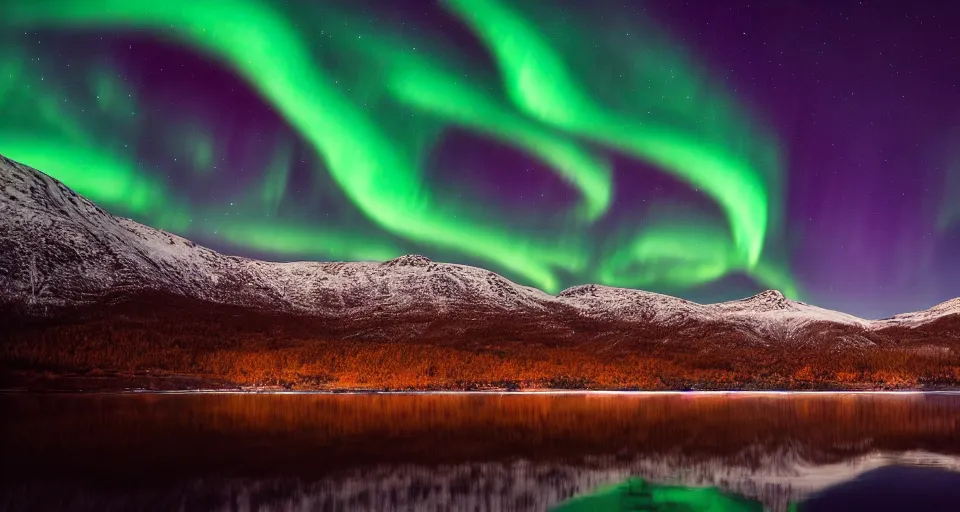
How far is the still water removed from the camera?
25875mm

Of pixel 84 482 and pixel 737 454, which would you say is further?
pixel 737 454

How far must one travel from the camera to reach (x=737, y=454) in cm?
3931

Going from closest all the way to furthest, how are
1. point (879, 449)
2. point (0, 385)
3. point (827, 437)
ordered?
point (879, 449) → point (827, 437) → point (0, 385)

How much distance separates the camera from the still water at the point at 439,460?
25.9m

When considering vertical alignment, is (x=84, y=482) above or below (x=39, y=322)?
below

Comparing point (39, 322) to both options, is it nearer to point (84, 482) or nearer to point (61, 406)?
point (61, 406)

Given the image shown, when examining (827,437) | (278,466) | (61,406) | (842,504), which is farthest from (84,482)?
(61,406)

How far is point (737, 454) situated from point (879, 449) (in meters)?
9.92

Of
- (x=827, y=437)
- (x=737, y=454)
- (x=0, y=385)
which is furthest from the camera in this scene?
(x=0, y=385)

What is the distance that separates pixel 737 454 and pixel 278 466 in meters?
24.6

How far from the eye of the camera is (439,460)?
36312mm

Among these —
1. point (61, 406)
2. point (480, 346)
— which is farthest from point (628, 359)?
point (61, 406)

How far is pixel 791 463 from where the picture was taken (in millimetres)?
36062

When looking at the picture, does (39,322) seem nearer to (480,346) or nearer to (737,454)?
(480,346)
